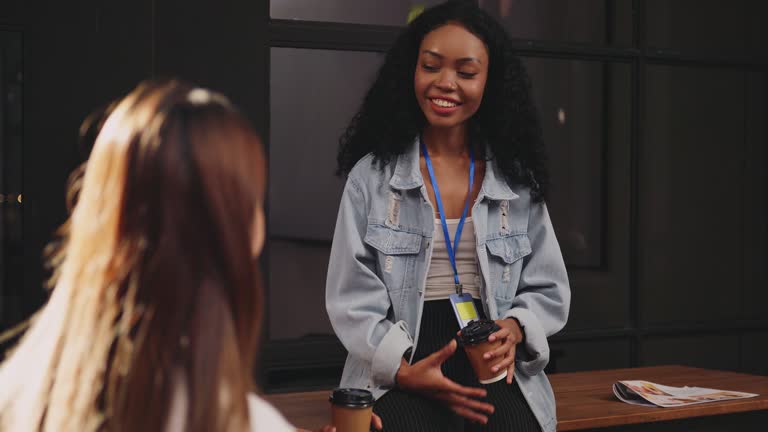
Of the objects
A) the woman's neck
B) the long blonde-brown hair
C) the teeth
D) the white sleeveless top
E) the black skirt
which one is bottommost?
the black skirt

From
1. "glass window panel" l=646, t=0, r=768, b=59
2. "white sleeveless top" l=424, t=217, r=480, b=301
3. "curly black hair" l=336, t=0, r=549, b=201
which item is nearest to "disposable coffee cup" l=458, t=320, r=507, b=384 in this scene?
"white sleeveless top" l=424, t=217, r=480, b=301

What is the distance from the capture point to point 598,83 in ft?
13.9

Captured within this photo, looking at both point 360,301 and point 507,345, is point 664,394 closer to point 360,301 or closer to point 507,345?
point 507,345

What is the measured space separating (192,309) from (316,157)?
2623 mm

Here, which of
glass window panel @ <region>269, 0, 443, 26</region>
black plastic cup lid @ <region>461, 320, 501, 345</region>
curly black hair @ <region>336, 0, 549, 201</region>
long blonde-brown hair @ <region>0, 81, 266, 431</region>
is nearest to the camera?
long blonde-brown hair @ <region>0, 81, 266, 431</region>

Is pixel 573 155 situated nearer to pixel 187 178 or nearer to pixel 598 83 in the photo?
pixel 598 83

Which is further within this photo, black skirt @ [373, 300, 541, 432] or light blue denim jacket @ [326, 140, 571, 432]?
light blue denim jacket @ [326, 140, 571, 432]

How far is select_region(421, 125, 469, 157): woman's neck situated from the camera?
2.88 metres

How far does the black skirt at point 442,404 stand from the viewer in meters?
2.54

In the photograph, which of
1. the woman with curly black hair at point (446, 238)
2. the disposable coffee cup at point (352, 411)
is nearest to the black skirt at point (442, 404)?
the woman with curly black hair at point (446, 238)

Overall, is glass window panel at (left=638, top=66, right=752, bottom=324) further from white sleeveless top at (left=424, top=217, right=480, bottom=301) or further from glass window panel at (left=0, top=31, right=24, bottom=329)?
glass window panel at (left=0, top=31, right=24, bottom=329)

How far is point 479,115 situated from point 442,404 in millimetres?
942

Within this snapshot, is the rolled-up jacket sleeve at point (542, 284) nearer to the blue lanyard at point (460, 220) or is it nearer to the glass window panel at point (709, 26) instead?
the blue lanyard at point (460, 220)

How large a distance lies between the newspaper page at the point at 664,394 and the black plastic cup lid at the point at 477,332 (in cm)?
91
